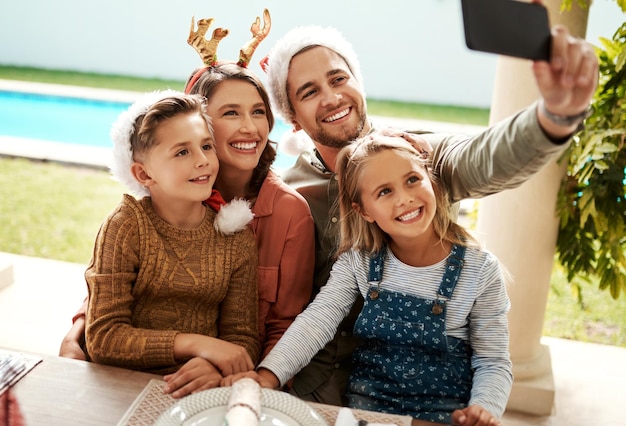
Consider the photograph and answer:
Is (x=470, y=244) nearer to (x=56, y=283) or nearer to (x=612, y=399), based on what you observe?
(x=612, y=399)

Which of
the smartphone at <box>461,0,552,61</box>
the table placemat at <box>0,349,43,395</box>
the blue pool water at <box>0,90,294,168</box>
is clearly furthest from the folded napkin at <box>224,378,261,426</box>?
the blue pool water at <box>0,90,294,168</box>

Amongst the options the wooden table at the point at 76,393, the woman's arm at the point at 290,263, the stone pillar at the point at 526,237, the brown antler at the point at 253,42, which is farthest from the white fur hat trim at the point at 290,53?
the wooden table at the point at 76,393

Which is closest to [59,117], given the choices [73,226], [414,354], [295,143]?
[73,226]

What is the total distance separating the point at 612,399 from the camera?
312 centimetres

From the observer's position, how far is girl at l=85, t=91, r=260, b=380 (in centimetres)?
161

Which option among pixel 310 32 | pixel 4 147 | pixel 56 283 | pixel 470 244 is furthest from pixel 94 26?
pixel 470 244

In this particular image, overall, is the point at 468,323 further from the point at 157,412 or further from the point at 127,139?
the point at 127,139

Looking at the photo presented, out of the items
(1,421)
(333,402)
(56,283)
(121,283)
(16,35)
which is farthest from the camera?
(16,35)

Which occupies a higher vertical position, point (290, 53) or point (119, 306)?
point (290, 53)

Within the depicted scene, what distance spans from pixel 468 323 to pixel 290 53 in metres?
1.12

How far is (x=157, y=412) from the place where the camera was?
1298mm

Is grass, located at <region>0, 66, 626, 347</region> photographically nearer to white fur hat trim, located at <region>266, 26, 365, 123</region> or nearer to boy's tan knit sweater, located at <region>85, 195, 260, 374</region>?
white fur hat trim, located at <region>266, 26, 365, 123</region>

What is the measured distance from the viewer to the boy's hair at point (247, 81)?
2.01 metres

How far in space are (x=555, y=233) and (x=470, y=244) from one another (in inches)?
52.3
